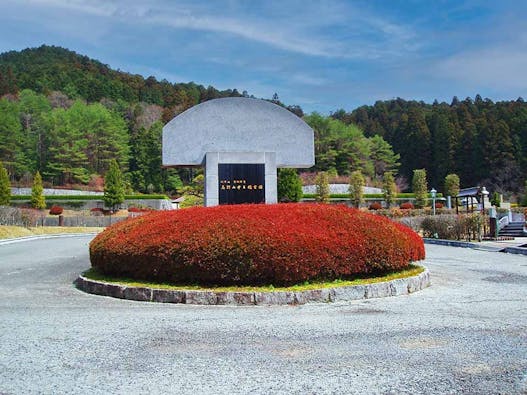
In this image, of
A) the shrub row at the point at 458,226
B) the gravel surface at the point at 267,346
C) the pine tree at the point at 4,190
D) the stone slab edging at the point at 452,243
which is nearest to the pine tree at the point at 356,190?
the shrub row at the point at 458,226

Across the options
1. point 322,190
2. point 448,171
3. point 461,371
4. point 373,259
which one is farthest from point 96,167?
point 461,371

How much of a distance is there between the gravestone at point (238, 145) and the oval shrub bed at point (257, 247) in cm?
593

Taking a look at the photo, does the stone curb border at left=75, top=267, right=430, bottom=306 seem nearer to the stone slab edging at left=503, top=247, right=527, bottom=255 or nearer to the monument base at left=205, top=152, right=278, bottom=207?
the monument base at left=205, top=152, right=278, bottom=207

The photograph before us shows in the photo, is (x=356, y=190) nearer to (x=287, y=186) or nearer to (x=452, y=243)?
(x=287, y=186)

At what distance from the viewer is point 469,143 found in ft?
202

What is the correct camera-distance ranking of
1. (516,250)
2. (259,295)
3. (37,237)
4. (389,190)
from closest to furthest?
(259,295) < (516,250) < (37,237) < (389,190)

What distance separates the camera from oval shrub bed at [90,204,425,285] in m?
7.27

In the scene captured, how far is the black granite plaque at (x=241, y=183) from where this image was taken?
14539mm

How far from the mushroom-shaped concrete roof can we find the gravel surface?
8.00 metres

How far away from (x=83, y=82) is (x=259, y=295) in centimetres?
7783

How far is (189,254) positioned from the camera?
24.2 ft

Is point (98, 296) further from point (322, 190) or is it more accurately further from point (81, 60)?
point (81, 60)

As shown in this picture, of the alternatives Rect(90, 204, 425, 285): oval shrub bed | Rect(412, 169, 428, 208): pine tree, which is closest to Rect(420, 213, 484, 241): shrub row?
Rect(90, 204, 425, 285): oval shrub bed

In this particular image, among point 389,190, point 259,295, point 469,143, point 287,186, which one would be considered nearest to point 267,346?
point 259,295
